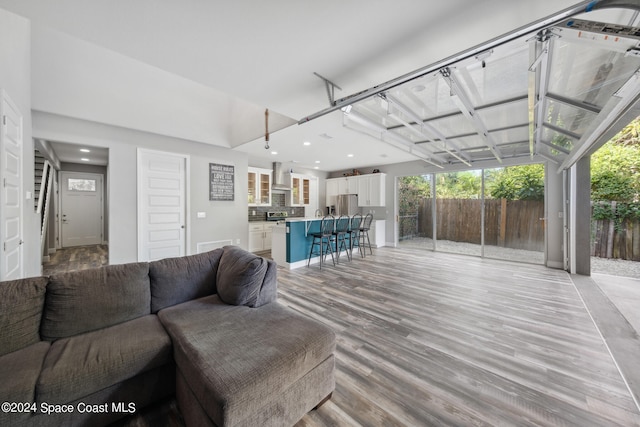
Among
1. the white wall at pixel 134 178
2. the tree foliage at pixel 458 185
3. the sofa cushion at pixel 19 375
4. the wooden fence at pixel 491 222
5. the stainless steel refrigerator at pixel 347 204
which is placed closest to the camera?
the sofa cushion at pixel 19 375

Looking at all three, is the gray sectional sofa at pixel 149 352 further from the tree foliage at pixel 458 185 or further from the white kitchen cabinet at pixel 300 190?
the tree foliage at pixel 458 185

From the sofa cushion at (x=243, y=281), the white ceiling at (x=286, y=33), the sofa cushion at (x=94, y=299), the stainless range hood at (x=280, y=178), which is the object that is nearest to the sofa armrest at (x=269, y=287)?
the sofa cushion at (x=243, y=281)

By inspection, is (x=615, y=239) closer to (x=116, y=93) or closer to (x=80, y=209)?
(x=116, y=93)

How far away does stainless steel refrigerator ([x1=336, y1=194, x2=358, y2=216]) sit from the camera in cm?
754

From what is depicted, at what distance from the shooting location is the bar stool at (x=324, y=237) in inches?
191

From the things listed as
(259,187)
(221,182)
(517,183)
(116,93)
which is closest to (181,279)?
(221,182)

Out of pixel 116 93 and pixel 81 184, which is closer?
pixel 116 93

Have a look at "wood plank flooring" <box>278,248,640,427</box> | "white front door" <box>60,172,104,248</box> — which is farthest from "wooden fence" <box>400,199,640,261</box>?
"white front door" <box>60,172,104,248</box>

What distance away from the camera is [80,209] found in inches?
280

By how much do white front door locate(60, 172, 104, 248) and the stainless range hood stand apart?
224 inches

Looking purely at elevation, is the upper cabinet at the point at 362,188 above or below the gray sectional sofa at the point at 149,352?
above

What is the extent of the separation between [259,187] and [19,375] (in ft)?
18.5

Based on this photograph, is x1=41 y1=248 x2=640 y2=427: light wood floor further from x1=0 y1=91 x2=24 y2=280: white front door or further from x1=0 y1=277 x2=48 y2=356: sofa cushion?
x1=0 y1=91 x2=24 y2=280: white front door

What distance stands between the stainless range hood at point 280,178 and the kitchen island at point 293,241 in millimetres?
2210
